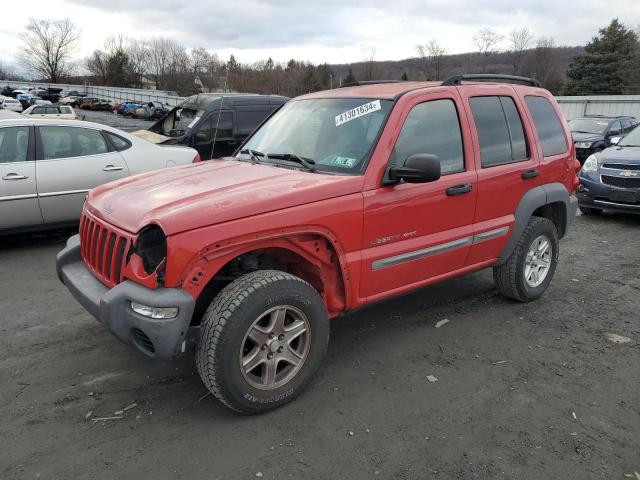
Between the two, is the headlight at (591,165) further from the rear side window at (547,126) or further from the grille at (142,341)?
the grille at (142,341)

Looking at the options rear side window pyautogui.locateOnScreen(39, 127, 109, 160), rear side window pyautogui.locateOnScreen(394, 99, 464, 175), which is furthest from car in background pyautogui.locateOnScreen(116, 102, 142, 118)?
rear side window pyautogui.locateOnScreen(394, 99, 464, 175)

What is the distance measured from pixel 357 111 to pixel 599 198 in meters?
6.66

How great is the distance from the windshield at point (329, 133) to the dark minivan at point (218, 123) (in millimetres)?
5339

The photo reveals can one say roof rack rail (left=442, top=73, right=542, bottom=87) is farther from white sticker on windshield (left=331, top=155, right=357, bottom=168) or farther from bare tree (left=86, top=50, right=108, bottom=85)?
bare tree (left=86, top=50, right=108, bottom=85)

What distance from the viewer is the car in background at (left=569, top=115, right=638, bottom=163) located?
49.4ft

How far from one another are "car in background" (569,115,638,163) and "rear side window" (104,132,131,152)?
1214 cm

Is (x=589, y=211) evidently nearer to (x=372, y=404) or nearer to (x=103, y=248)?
(x=372, y=404)

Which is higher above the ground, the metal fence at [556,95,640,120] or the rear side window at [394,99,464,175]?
the metal fence at [556,95,640,120]

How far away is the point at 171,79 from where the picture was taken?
78.5 m

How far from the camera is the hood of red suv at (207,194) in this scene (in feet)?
9.53

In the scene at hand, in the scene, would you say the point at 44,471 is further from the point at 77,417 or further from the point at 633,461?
the point at 633,461

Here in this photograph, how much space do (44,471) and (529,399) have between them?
9.25 feet

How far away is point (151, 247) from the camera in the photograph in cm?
300

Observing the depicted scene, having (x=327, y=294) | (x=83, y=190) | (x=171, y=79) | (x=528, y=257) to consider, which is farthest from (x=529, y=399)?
(x=171, y=79)
